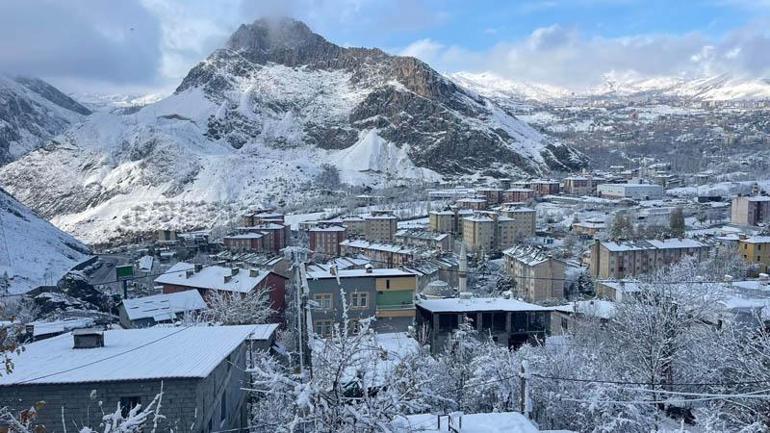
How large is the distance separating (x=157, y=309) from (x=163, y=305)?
325mm

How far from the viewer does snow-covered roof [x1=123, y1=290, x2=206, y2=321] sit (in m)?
16.9

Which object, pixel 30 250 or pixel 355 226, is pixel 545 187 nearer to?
pixel 355 226

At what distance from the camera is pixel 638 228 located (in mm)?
48188

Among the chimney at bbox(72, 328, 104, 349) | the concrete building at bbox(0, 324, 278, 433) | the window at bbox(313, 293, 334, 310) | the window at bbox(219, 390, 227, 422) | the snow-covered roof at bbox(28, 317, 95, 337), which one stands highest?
the chimney at bbox(72, 328, 104, 349)

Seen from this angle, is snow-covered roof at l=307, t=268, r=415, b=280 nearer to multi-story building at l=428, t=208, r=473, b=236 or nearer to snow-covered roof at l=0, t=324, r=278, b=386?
snow-covered roof at l=0, t=324, r=278, b=386

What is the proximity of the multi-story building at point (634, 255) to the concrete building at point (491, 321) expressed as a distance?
19200 millimetres

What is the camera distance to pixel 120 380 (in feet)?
19.0

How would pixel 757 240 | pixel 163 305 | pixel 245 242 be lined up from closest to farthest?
1. pixel 163 305
2. pixel 757 240
3. pixel 245 242

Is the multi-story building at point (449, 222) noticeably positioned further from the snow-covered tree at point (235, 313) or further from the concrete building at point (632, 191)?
the snow-covered tree at point (235, 313)

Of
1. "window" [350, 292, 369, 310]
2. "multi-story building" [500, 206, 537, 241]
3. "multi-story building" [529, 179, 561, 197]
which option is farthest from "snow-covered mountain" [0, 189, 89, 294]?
"multi-story building" [529, 179, 561, 197]

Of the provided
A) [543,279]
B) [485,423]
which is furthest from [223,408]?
[543,279]

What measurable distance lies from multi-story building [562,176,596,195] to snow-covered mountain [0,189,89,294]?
199ft

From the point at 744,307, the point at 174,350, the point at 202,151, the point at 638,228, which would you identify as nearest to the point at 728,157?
the point at 638,228

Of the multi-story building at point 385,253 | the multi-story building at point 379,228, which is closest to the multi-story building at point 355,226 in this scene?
the multi-story building at point 379,228
